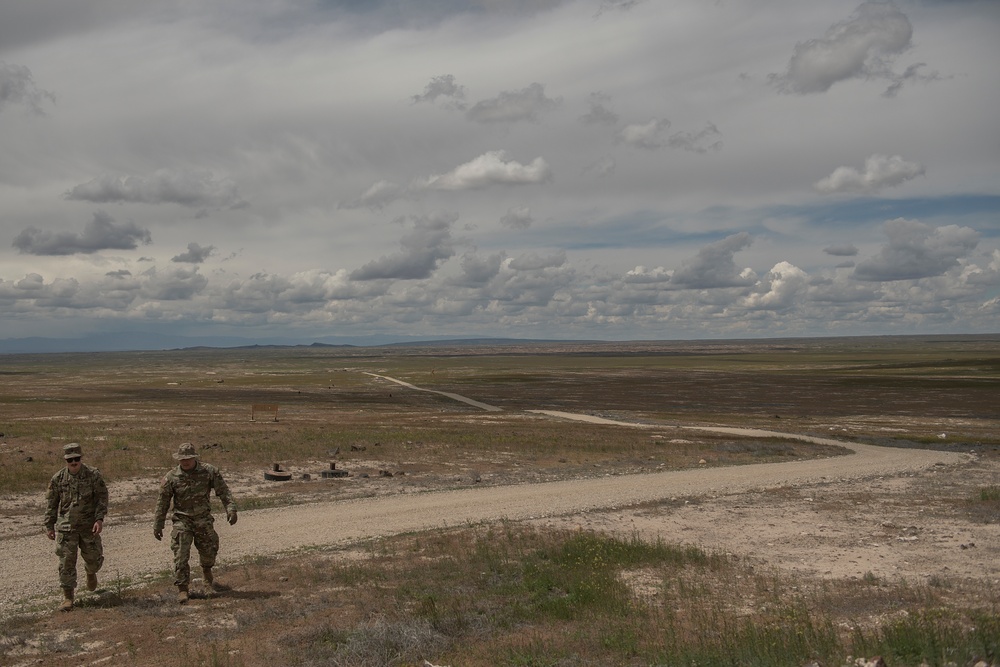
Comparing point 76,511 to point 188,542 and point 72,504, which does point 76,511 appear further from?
point 188,542

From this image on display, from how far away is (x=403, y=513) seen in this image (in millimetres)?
23453

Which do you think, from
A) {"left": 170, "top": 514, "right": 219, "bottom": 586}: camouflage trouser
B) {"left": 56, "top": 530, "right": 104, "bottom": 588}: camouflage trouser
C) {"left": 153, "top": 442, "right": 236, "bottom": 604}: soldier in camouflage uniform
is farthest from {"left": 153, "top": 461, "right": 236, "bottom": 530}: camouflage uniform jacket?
{"left": 56, "top": 530, "right": 104, "bottom": 588}: camouflage trouser

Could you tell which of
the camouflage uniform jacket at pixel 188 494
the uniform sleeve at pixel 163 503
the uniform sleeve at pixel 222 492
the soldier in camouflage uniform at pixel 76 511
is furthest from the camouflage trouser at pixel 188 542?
the soldier in camouflage uniform at pixel 76 511

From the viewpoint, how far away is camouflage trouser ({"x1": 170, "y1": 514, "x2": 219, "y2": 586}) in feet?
44.8

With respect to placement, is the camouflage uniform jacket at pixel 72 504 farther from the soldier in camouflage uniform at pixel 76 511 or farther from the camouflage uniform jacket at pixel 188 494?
the camouflage uniform jacket at pixel 188 494

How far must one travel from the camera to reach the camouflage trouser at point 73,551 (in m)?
13.4

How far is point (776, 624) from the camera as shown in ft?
37.7

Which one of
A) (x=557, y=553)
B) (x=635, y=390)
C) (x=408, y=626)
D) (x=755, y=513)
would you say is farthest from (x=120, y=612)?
(x=635, y=390)

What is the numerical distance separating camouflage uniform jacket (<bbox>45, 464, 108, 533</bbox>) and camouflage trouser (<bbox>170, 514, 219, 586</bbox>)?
54.7 inches

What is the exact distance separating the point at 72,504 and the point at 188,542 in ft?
7.31

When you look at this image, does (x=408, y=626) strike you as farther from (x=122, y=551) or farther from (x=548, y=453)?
(x=548, y=453)

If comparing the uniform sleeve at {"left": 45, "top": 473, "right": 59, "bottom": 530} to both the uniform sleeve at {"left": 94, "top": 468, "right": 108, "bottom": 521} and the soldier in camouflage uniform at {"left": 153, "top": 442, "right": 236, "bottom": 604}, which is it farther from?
the soldier in camouflage uniform at {"left": 153, "top": 442, "right": 236, "bottom": 604}

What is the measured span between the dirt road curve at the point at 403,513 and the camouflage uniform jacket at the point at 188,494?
303 cm

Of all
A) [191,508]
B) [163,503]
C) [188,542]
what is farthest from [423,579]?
[163,503]
